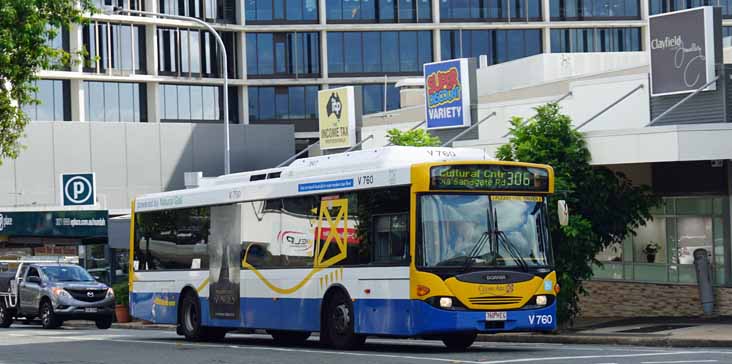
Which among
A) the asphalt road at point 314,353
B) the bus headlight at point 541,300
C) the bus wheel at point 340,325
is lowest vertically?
the asphalt road at point 314,353

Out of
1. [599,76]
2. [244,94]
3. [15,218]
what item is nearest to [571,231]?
[599,76]

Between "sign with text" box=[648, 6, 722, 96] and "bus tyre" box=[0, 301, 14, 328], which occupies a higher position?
"sign with text" box=[648, 6, 722, 96]

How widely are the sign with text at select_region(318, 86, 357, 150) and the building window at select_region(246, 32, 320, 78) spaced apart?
1584 inches

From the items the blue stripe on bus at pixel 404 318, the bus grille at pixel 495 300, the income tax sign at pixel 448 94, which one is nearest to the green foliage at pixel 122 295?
the income tax sign at pixel 448 94

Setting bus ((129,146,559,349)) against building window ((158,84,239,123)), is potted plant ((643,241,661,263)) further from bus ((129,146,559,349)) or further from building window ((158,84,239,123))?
building window ((158,84,239,123))

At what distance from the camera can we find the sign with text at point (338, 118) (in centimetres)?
4759

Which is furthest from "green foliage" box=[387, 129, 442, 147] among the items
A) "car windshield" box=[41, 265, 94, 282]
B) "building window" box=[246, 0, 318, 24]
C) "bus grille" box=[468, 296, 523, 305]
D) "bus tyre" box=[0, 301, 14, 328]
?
"building window" box=[246, 0, 318, 24]

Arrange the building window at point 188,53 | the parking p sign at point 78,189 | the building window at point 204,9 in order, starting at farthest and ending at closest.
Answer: the building window at point 188,53 < the building window at point 204,9 < the parking p sign at point 78,189

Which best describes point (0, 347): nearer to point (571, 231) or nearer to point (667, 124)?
point (571, 231)

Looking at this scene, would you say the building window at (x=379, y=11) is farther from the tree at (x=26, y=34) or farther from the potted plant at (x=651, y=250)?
the potted plant at (x=651, y=250)

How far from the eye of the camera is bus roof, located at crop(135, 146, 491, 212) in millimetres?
21938

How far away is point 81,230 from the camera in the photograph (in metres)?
52.2

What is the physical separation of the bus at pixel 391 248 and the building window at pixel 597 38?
66.9 meters

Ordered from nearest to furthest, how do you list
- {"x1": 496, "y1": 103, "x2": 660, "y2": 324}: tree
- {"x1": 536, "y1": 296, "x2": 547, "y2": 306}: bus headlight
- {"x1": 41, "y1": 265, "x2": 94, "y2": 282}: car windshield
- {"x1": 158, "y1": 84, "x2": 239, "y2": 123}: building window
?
{"x1": 536, "y1": 296, "x2": 547, "y2": 306}: bus headlight < {"x1": 496, "y1": 103, "x2": 660, "y2": 324}: tree < {"x1": 41, "y1": 265, "x2": 94, "y2": 282}: car windshield < {"x1": 158, "y1": 84, "x2": 239, "y2": 123}: building window
